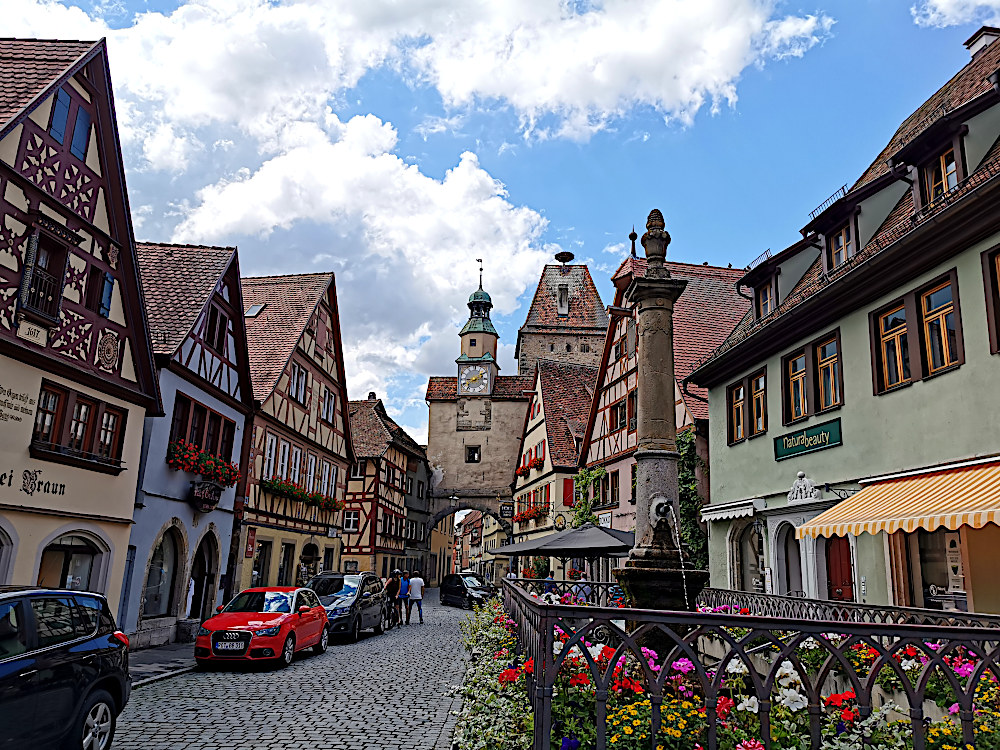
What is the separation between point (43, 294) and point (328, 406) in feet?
54.1

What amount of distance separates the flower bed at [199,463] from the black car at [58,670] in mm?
10331

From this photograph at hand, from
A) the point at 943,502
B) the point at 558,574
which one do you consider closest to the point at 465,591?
the point at 558,574

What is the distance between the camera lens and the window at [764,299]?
1851 cm

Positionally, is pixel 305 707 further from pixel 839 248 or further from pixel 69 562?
pixel 839 248

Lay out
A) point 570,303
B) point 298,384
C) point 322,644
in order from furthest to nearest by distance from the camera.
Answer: point 570,303 → point 298,384 → point 322,644

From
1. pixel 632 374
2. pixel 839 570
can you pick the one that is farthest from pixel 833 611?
pixel 632 374

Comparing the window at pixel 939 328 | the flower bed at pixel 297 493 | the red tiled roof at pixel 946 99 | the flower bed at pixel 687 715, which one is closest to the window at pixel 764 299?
the red tiled roof at pixel 946 99

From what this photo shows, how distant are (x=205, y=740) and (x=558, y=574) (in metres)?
31.7

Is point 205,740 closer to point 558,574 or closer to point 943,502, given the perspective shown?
point 943,502

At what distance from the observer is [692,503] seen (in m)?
22.8

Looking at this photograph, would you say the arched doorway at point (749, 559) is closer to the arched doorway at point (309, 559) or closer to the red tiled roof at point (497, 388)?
the arched doorway at point (309, 559)

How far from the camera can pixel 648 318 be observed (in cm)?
1123

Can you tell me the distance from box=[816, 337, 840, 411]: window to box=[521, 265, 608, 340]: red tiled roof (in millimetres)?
53384

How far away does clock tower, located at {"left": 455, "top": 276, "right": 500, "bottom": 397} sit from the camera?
209ft
